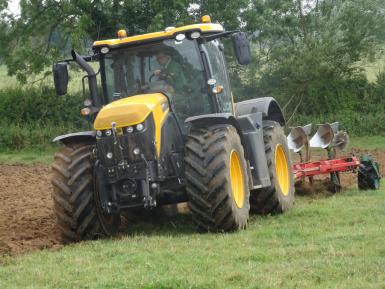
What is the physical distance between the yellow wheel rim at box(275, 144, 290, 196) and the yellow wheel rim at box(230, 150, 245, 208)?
73.9 inches

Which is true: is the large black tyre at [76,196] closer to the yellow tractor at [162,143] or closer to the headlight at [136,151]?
the yellow tractor at [162,143]

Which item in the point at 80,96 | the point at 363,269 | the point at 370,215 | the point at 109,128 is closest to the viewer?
the point at 363,269

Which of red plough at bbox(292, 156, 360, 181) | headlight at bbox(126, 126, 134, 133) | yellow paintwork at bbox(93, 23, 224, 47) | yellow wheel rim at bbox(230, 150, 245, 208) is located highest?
yellow paintwork at bbox(93, 23, 224, 47)

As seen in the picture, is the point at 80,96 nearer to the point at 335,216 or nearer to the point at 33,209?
the point at 33,209

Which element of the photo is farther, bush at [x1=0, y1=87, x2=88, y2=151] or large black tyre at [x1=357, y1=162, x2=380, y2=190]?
bush at [x1=0, y1=87, x2=88, y2=151]

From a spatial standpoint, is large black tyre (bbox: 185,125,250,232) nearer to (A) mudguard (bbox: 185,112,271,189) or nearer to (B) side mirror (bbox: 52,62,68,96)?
(A) mudguard (bbox: 185,112,271,189)

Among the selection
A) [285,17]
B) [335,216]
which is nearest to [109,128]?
[335,216]

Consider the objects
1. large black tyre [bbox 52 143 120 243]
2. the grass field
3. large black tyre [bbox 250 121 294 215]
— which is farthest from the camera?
the grass field

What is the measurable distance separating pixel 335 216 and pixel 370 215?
413mm

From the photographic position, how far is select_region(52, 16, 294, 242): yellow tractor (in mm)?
8797

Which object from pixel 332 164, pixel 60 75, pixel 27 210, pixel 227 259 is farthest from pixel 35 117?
pixel 227 259

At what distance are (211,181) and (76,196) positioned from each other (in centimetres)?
150

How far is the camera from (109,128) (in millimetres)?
8805

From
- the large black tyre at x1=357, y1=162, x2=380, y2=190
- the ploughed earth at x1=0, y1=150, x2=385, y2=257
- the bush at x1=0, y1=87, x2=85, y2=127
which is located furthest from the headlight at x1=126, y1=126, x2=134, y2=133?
the bush at x1=0, y1=87, x2=85, y2=127
